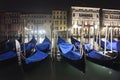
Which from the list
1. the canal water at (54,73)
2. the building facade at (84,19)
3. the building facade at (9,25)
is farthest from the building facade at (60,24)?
the canal water at (54,73)

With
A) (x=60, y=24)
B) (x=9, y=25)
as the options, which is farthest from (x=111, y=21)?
(x=9, y=25)

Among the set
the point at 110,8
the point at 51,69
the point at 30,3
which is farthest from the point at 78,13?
the point at 51,69

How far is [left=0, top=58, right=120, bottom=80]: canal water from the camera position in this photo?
12.0 ft

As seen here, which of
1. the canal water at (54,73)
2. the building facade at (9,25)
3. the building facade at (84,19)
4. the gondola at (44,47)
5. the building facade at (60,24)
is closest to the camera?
the canal water at (54,73)

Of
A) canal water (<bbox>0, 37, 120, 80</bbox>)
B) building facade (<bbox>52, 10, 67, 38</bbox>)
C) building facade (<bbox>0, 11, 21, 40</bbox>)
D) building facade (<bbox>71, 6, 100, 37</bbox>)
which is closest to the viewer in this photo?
canal water (<bbox>0, 37, 120, 80</bbox>)

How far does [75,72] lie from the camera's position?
4.03 m

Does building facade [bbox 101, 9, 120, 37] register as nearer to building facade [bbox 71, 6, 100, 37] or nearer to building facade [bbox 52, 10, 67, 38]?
building facade [bbox 71, 6, 100, 37]

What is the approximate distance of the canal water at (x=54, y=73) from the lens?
3657 mm

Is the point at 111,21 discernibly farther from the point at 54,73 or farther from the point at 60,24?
the point at 54,73

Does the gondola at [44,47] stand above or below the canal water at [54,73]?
above

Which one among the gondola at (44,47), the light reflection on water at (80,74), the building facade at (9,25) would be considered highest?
the building facade at (9,25)

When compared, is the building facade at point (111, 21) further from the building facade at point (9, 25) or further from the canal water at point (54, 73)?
the canal water at point (54, 73)

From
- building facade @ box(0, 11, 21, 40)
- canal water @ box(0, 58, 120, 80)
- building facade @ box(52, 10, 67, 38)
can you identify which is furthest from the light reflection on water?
building facade @ box(52, 10, 67, 38)

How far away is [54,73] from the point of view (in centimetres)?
416
